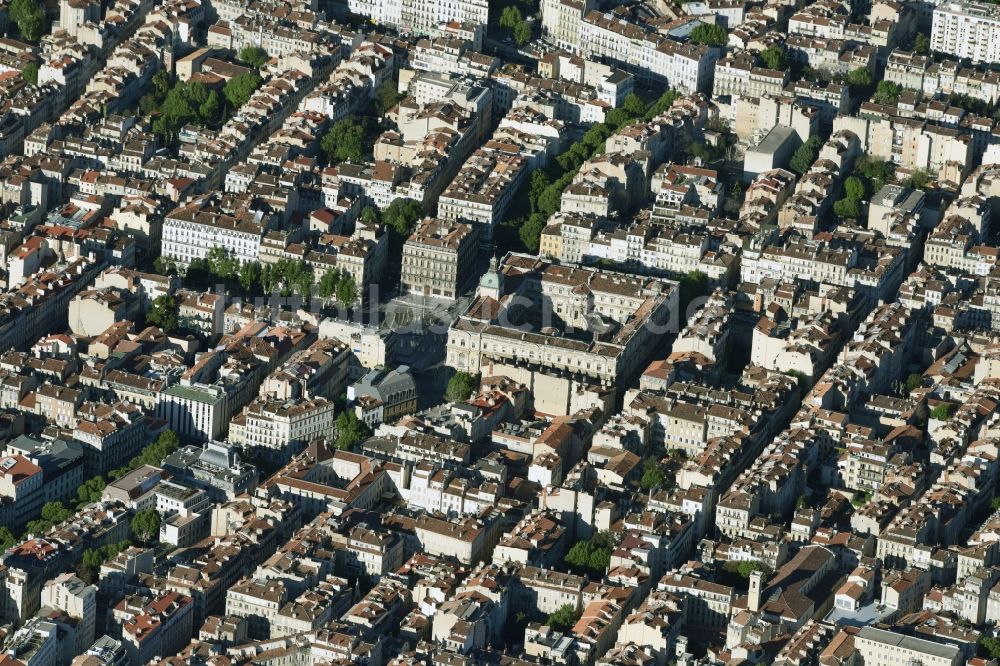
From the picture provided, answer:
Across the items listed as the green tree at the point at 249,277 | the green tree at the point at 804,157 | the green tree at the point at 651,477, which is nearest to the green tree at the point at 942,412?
the green tree at the point at 651,477

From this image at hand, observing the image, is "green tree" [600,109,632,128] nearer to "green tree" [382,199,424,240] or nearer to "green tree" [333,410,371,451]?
"green tree" [382,199,424,240]

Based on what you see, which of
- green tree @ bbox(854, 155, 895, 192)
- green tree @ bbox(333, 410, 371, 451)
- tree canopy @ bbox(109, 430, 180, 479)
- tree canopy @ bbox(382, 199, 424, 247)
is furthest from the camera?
green tree @ bbox(854, 155, 895, 192)

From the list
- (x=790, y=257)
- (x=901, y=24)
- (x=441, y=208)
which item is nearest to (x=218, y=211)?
(x=441, y=208)

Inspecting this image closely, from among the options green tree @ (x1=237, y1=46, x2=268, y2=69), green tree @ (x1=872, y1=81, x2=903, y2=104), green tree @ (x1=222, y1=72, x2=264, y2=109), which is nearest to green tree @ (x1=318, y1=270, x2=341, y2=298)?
green tree @ (x1=222, y1=72, x2=264, y2=109)

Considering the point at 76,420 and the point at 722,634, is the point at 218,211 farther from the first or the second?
the point at 722,634

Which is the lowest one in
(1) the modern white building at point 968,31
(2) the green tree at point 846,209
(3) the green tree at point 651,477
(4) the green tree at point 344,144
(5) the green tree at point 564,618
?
(5) the green tree at point 564,618

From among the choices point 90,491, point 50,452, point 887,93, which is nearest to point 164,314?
point 50,452

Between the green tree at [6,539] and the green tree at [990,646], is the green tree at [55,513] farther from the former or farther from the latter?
the green tree at [990,646]
